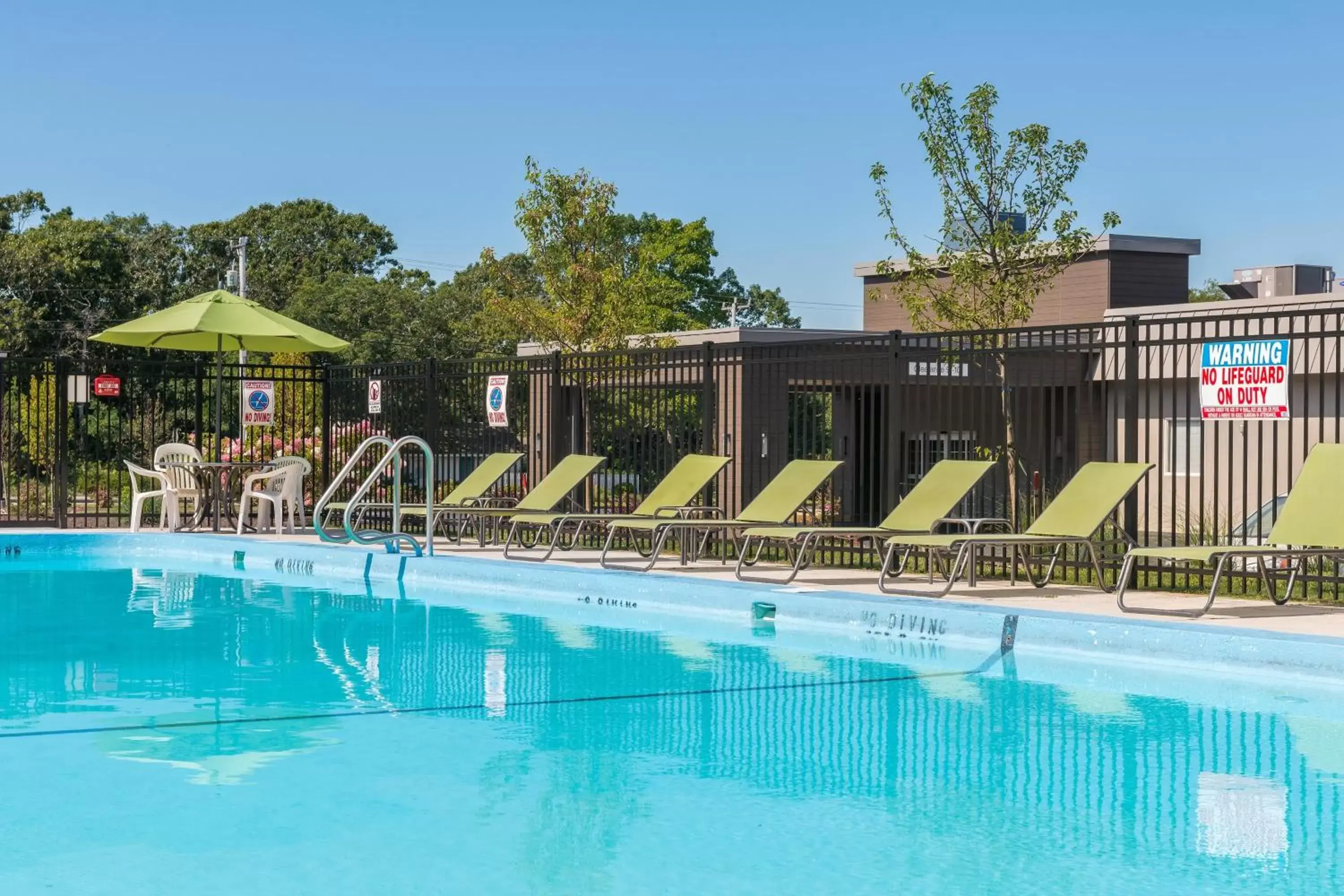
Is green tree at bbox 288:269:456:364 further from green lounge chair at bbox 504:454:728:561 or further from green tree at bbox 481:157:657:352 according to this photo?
green lounge chair at bbox 504:454:728:561

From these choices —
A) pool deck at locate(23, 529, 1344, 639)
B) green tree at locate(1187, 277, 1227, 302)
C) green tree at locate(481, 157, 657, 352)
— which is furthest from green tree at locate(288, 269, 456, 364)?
pool deck at locate(23, 529, 1344, 639)

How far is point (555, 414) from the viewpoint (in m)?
14.9

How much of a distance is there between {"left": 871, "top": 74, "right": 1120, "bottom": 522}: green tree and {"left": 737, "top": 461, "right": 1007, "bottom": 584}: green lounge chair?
161 inches

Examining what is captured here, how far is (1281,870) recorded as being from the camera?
4.15m

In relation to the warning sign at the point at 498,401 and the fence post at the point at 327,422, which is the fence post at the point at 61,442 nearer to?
the fence post at the point at 327,422

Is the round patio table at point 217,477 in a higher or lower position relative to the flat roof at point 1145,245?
lower

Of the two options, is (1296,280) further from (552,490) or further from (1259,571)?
(1259,571)

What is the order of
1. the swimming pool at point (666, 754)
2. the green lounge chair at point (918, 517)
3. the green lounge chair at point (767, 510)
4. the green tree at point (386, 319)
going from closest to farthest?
the swimming pool at point (666, 754), the green lounge chair at point (918, 517), the green lounge chair at point (767, 510), the green tree at point (386, 319)

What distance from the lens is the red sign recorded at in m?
16.0

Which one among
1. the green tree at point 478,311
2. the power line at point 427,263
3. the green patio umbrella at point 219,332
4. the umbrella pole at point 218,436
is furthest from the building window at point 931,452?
the power line at point 427,263

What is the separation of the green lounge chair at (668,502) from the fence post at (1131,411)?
10.6 feet

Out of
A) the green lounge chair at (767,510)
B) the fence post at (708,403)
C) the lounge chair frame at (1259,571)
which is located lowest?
the lounge chair frame at (1259,571)

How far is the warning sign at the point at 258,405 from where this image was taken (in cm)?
1612

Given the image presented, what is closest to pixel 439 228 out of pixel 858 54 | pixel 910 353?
pixel 858 54
